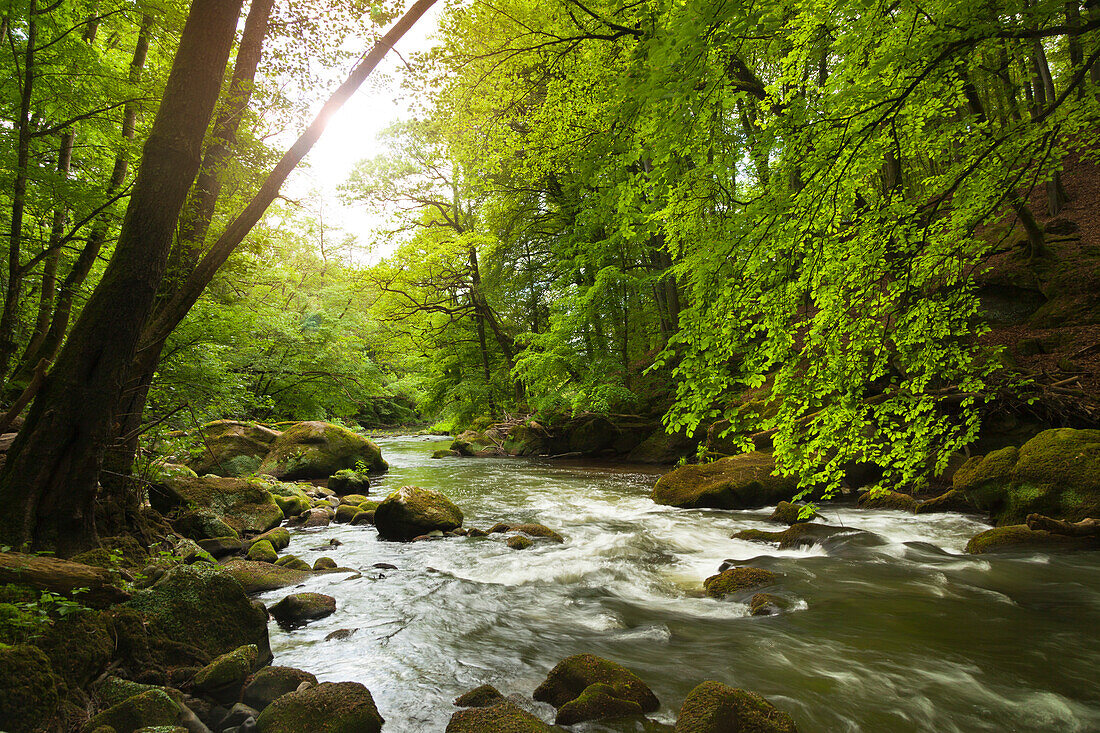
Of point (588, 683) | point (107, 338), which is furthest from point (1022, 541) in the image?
point (107, 338)

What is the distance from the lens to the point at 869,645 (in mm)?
4297

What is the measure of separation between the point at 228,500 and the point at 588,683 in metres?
7.28

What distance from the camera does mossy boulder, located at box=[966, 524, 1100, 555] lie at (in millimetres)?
5938

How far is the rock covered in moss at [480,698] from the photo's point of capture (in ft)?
11.4

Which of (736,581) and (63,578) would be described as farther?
(736,581)

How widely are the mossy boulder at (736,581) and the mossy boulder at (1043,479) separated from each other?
153 inches

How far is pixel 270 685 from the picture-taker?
336 cm

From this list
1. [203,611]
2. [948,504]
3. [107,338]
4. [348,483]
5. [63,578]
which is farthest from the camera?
[348,483]

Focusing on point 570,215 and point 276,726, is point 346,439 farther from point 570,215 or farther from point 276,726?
point 276,726

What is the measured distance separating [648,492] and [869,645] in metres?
6.81

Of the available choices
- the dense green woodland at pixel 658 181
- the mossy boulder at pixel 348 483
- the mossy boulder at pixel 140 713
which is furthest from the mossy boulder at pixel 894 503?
the mossy boulder at pixel 348 483

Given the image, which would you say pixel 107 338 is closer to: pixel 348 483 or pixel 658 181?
pixel 658 181

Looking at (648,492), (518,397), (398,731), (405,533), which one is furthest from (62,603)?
(518,397)

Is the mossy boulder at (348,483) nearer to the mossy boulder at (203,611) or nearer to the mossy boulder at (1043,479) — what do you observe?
the mossy boulder at (203,611)
